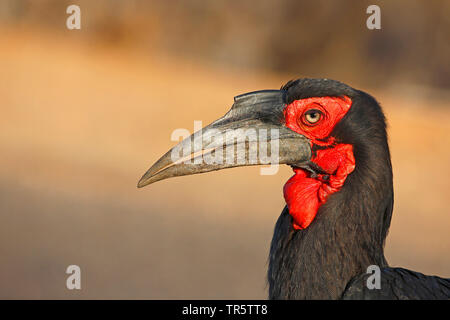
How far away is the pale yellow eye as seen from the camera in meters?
2.83

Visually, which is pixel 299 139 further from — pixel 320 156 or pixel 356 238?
pixel 356 238

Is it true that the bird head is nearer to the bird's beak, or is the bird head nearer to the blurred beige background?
the bird's beak

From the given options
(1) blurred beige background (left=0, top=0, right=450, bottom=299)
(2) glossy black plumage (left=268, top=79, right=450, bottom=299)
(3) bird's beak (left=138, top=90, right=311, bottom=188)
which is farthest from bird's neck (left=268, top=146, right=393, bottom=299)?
(1) blurred beige background (left=0, top=0, right=450, bottom=299)

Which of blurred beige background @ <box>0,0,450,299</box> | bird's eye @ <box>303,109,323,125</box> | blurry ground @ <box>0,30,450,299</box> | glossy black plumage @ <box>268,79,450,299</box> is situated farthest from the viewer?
blurred beige background @ <box>0,0,450,299</box>

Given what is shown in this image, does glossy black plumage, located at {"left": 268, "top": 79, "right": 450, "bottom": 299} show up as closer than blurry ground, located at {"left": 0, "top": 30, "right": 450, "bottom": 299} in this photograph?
Yes

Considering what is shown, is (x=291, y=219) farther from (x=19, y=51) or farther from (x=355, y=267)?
(x=19, y=51)

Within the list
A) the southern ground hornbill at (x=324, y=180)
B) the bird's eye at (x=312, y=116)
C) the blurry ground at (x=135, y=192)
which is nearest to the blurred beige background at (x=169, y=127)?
the blurry ground at (x=135, y=192)

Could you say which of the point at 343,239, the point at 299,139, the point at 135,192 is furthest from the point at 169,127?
the point at 343,239

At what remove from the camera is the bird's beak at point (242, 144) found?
9.11 feet

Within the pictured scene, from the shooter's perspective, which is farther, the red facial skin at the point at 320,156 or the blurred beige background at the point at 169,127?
the blurred beige background at the point at 169,127

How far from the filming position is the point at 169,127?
10750 millimetres

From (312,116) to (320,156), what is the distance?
6.9 inches

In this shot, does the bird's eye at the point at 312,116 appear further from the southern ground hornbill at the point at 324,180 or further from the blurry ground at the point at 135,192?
the blurry ground at the point at 135,192
